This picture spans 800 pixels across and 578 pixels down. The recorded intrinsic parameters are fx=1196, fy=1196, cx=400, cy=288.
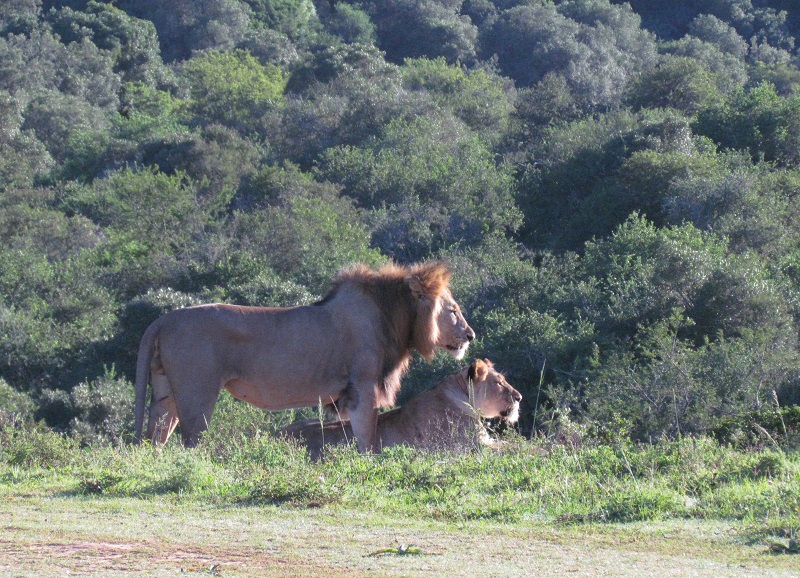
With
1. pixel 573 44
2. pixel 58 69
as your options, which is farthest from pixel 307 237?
pixel 58 69

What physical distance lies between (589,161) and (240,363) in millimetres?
25029

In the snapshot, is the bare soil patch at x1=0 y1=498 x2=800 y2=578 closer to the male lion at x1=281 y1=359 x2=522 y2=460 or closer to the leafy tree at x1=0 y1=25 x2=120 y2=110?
the male lion at x1=281 y1=359 x2=522 y2=460

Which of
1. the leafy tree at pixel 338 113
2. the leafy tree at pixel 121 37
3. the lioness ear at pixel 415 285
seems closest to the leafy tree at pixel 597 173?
the leafy tree at pixel 338 113

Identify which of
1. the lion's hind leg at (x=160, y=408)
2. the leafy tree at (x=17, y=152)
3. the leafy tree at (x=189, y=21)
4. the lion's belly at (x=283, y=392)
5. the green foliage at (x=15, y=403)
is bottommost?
the green foliage at (x=15, y=403)

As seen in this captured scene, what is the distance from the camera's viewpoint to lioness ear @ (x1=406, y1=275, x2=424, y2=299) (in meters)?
10.1

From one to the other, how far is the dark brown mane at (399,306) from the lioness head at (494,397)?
1.71 ft

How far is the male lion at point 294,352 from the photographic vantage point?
9.54 m

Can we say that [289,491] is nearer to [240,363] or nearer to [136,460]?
[136,460]

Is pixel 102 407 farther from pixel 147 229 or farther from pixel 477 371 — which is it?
pixel 147 229

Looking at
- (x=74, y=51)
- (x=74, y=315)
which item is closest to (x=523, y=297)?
(x=74, y=315)

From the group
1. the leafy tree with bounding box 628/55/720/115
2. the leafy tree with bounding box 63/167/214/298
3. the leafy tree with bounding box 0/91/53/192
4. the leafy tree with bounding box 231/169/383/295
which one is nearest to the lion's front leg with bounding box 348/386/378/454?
the leafy tree with bounding box 231/169/383/295

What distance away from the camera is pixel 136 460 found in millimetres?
7500

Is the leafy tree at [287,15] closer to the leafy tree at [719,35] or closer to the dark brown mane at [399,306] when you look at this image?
the leafy tree at [719,35]

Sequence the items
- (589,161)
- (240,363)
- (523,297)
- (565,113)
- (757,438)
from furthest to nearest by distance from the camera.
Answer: (565,113) < (589,161) < (523,297) < (240,363) < (757,438)
